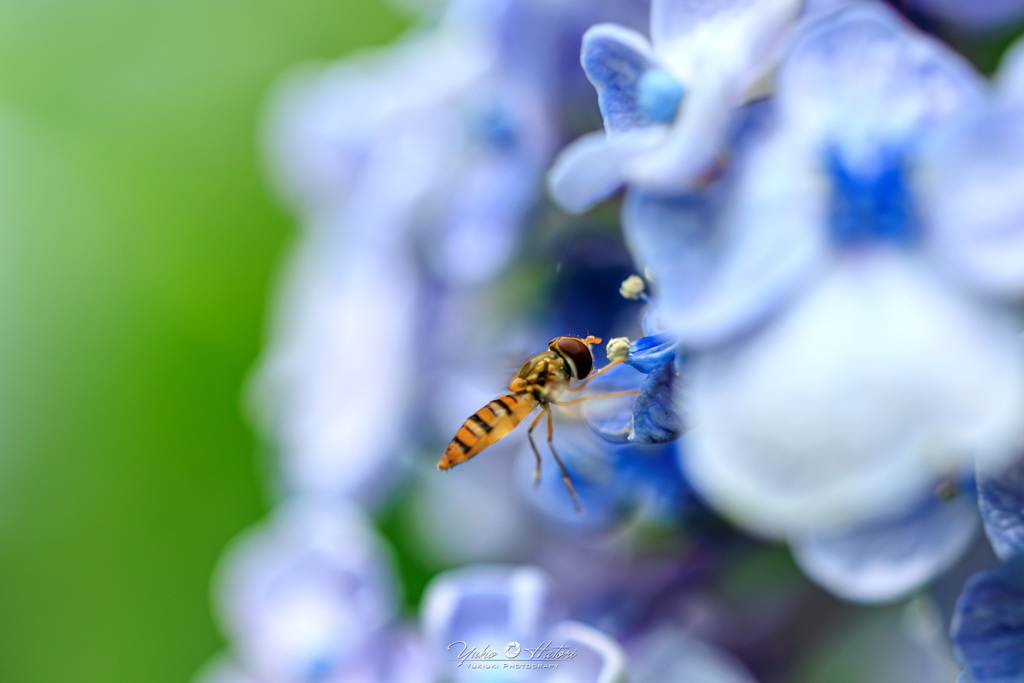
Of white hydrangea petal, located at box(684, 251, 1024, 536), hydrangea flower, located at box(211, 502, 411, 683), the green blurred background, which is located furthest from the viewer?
the green blurred background

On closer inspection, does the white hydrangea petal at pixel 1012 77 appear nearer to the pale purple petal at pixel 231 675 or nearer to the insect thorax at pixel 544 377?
the insect thorax at pixel 544 377

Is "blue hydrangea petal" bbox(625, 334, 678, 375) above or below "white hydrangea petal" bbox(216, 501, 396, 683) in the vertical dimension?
above

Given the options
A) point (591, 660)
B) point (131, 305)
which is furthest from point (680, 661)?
point (131, 305)

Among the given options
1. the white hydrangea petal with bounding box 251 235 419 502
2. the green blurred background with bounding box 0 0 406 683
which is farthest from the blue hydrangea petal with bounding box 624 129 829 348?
the green blurred background with bounding box 0 0 406 683

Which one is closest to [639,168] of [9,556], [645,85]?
[645,85]

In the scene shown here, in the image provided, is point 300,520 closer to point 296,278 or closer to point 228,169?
point 296,278

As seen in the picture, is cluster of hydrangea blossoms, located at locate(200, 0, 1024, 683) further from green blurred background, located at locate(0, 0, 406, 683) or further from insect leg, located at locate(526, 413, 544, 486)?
green blurred background, located at locate(0, 0, 406, 683)

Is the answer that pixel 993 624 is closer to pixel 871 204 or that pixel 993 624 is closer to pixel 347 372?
pixel 871 204
